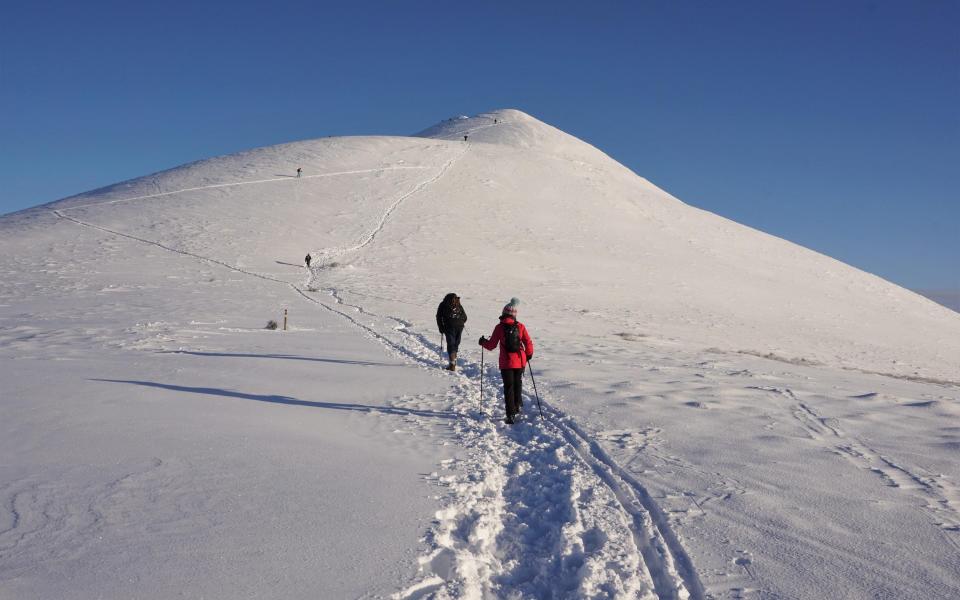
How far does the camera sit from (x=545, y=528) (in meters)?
5.93

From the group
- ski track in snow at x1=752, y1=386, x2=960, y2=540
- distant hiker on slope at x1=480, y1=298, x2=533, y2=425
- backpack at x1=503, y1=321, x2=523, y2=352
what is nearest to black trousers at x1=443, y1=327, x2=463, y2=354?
distant hiker on slope at x1=480, y1=298, x2=533, y2=425

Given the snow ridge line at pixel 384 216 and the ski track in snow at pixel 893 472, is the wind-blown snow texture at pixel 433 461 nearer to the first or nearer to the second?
the ski track in snow at pixel 893 472

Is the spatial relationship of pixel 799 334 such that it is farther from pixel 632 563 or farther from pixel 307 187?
pixel 307 187

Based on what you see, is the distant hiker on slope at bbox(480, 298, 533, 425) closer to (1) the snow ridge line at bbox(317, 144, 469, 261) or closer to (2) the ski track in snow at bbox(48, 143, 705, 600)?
(2) the ski track in snow at bbox(48, 143, 705, 600)

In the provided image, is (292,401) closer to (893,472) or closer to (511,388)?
(511,388)

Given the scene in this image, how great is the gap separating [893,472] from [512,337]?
527 centimetres

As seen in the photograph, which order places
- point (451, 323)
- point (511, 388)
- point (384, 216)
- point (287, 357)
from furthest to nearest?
point (384, 216), point (287, 357), point (451, 323), point (511, 388)

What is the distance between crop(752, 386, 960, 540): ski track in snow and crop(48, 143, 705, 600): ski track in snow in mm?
2717

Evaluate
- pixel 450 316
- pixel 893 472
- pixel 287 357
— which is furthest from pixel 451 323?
pixel 893 472

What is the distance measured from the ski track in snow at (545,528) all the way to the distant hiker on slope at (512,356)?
0.48 m

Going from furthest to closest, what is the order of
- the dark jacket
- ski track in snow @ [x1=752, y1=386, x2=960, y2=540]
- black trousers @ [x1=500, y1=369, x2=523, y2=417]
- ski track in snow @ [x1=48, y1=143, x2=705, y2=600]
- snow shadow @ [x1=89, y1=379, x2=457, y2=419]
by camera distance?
the dark jacket → snow shadow @ [x1=89, y1=379, x2=457, y2=419] → black trousers @ [x1=500, y1=369, x2=523, y2=417] → ski track in snow @ [x1=752, y1=386, x2=960, y2=540] → ski track in snow @ [x1=48, y1=143, x2=705, y2=600]

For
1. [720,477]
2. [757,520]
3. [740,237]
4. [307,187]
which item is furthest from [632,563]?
[740,237]

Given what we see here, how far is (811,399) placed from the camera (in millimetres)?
11516

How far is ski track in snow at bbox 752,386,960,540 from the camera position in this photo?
620 centimetres
